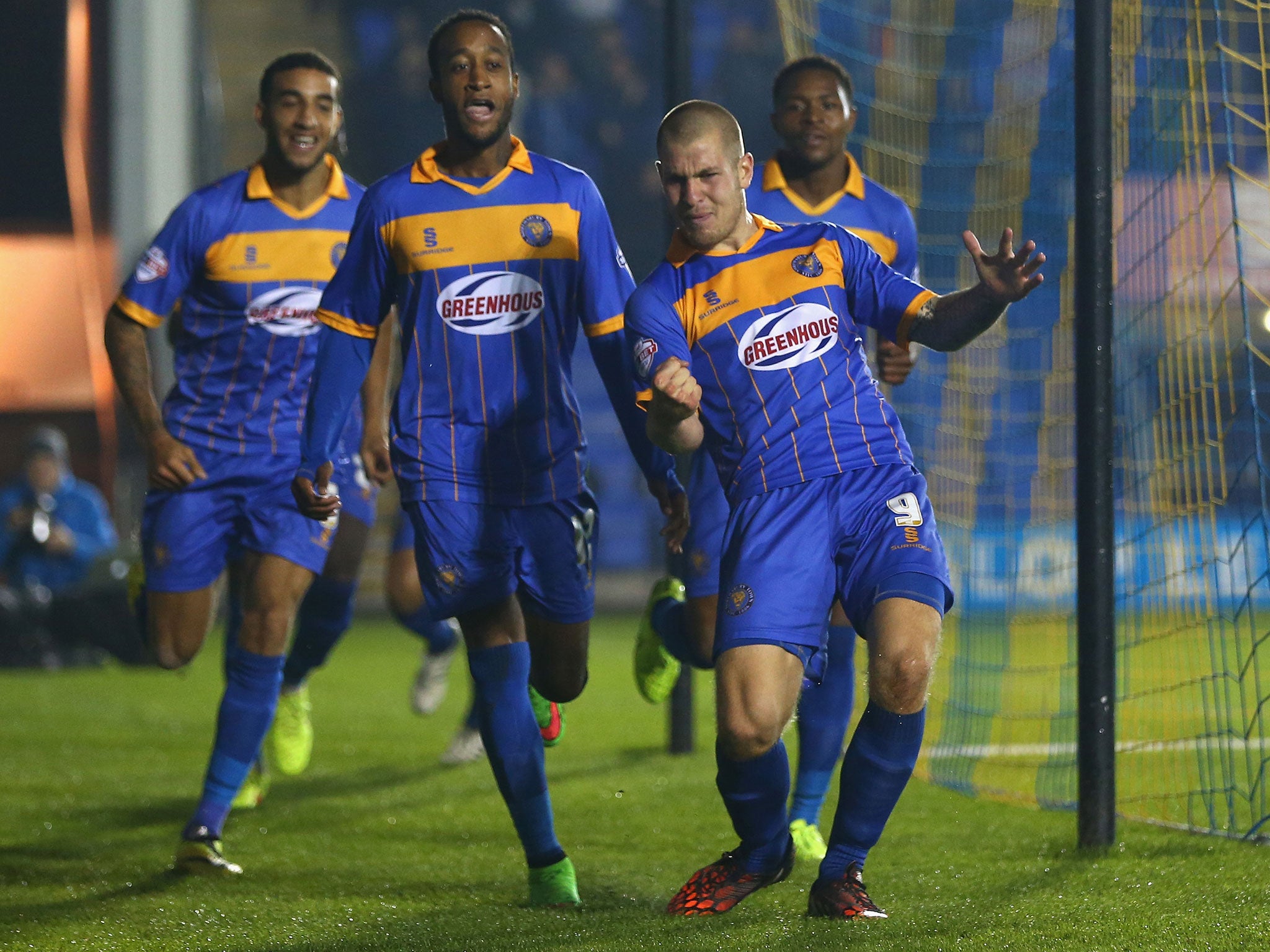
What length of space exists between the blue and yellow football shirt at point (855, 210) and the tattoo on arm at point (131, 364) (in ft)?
5.94

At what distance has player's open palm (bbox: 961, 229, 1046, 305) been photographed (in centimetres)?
330

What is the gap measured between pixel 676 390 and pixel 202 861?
205 centimetres

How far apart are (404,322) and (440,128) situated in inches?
491

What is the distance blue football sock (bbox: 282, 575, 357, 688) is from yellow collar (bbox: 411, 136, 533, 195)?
6.70ft

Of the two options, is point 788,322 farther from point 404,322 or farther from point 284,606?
point 284,606

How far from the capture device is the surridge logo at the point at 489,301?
3877mm

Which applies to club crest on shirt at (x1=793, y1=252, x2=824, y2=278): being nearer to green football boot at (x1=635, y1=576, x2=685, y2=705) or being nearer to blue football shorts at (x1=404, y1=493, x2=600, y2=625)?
blue football shorts at (x1=404, y1=493, x2=600, y2=625)

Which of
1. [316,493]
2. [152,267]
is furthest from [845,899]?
[152,267]

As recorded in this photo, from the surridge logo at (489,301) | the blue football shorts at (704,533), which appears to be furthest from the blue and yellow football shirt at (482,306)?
the blue football shorts at (704,533)

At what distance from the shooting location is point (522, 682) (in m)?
3.92

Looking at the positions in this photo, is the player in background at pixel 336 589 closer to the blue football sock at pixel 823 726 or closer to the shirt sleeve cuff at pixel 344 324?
the shirt sleeve cuff at pixel 344 324

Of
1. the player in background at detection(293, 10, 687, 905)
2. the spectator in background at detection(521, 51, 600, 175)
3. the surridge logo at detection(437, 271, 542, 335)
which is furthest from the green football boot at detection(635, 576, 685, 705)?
the spectator in background at detection(521, 51, 600, 175)

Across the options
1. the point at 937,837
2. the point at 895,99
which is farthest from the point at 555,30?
the point at 937,837

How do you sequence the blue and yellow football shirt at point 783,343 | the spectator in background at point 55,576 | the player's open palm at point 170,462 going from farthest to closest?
1. the spectator in background at point 55,576
2. the player's open palm at point 170,462
3. the blue and yellow football shirt at point 783,343
